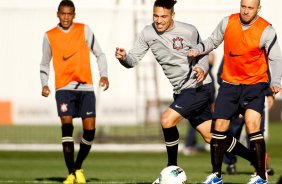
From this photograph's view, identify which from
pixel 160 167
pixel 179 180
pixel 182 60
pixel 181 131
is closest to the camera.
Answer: pixel 179 180

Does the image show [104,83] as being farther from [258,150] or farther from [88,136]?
[258,150]

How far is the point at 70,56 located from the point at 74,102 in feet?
2.08

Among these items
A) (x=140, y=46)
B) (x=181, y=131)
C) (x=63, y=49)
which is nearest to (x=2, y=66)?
(x=181, y=131)

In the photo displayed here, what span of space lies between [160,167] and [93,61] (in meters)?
6.07

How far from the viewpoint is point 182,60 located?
12094 mm

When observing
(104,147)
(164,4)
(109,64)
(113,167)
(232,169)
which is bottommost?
(104,147)

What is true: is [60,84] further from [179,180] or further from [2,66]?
[2,66]

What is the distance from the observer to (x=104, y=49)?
22297mm

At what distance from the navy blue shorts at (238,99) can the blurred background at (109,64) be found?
10.1m

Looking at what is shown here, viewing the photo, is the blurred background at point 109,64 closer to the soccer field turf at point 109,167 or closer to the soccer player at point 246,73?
the soccer field turf at point 109,167

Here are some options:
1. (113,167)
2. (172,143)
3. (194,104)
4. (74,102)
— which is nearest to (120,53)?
(194,104)

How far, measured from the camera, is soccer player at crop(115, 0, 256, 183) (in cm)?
1195

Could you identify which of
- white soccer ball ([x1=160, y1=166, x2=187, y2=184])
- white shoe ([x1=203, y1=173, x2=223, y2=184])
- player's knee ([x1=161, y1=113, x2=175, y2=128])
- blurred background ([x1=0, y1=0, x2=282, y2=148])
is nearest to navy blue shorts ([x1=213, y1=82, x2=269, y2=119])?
player's knee ([x1=161, y1=113, x2=175, y2=128])

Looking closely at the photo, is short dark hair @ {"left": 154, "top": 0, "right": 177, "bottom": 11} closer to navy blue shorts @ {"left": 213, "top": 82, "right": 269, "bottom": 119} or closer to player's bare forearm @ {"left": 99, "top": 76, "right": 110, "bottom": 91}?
navy blue shorts @ {"left": 213, "top": 82, "right": 269, "bottom": 119}
